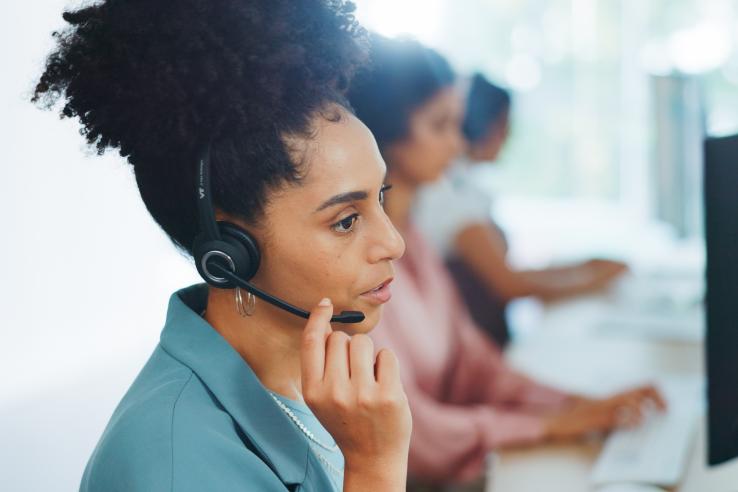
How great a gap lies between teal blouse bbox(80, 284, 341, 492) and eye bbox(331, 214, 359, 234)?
0.16 metres

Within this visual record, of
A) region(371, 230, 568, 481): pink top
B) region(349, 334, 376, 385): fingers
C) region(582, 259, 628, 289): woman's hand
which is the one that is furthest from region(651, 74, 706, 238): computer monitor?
region(349, 334, 376, 385): fingers

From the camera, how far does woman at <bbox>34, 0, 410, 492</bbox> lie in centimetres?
75

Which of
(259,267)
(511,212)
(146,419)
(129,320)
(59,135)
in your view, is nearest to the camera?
(146,419)

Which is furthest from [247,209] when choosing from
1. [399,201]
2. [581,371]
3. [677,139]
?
[677,139]

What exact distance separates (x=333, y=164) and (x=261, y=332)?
196 mm

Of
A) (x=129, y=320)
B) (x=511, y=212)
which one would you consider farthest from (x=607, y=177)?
(x=129, y=320)

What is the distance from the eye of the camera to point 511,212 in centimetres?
491

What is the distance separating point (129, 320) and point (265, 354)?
0.25 meters

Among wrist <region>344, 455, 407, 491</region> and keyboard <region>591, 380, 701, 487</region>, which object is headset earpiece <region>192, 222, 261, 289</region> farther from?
keyboard <region>591, 380, 701, 487</region>

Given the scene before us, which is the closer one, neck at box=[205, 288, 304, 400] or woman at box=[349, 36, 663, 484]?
neck at box=[205, 288, 304, 400]

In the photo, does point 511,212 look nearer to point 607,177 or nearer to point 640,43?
point 607,177

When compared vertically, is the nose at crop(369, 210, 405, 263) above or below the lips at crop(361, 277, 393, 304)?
above

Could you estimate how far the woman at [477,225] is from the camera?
2418 mm

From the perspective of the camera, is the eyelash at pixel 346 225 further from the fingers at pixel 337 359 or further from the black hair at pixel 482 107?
the black hair at pixel 482 107
